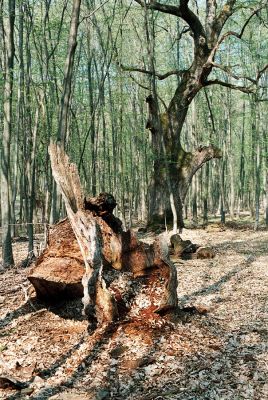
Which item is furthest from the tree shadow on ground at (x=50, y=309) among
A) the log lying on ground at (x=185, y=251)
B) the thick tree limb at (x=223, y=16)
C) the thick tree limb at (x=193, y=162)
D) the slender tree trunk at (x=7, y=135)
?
the thick tree limb at (x=223, y=16)

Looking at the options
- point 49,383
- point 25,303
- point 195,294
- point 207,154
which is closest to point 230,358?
point 49,383

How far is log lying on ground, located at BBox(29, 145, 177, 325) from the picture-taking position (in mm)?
5449

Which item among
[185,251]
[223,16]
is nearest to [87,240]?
[185,251]

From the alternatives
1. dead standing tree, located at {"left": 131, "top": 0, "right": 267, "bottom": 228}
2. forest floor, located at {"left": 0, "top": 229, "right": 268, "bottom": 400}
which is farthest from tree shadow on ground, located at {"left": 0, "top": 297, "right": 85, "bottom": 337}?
dead standing tree, located at {"left": 131, "top": 0, "right": 267, "bottom": 228}

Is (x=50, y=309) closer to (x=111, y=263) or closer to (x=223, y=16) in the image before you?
(x=111, y=263)

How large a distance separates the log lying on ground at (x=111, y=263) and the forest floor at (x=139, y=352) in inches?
12.7

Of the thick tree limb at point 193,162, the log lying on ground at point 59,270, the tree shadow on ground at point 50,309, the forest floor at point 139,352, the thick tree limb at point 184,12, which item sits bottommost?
the forest floor at point 139,352

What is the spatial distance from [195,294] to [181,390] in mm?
3438

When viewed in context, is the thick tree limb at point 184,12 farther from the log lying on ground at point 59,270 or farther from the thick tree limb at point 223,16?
the log lying on ground at point 59,270

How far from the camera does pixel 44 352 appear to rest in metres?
5.09

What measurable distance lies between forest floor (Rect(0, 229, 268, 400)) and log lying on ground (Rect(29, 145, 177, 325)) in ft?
1.06

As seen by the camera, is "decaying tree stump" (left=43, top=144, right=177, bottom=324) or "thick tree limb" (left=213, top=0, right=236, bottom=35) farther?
"thick tree limb" (left=213, top=0, right=236, bottom=35)

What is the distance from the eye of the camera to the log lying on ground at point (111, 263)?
545cm

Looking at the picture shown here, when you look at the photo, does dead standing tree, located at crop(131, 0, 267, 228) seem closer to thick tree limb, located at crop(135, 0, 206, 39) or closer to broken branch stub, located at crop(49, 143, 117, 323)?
thick tree limb, located at crop(135, 0, 206, 39)
